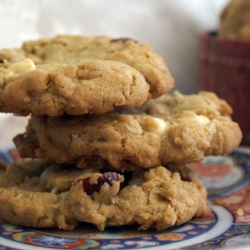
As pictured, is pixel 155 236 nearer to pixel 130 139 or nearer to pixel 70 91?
pixel 130 139

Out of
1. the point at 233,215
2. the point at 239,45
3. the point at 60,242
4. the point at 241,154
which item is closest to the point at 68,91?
the point at 60,242

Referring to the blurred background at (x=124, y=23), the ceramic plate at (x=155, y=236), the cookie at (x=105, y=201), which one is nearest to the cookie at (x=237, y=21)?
the blurred background at (x=124, y=23)

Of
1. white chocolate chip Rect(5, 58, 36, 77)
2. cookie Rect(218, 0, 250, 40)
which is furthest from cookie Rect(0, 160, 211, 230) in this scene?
cookie Rect(218, 0, 250, 40)

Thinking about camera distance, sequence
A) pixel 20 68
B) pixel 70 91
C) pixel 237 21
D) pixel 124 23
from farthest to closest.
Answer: pixel 124 23
pixel 237 21
pixel 20 68
pixel 70 91

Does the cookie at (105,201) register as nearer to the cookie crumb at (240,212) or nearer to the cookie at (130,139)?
the cookie at (130,139)

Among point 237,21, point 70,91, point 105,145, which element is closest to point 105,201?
point 105,145

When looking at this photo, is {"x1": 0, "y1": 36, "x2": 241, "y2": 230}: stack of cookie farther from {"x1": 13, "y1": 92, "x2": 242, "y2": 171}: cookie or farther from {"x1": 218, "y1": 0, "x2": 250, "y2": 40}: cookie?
{"x1": 218, "y1": 0, "x2": 250, "y2": 40}: cookie
